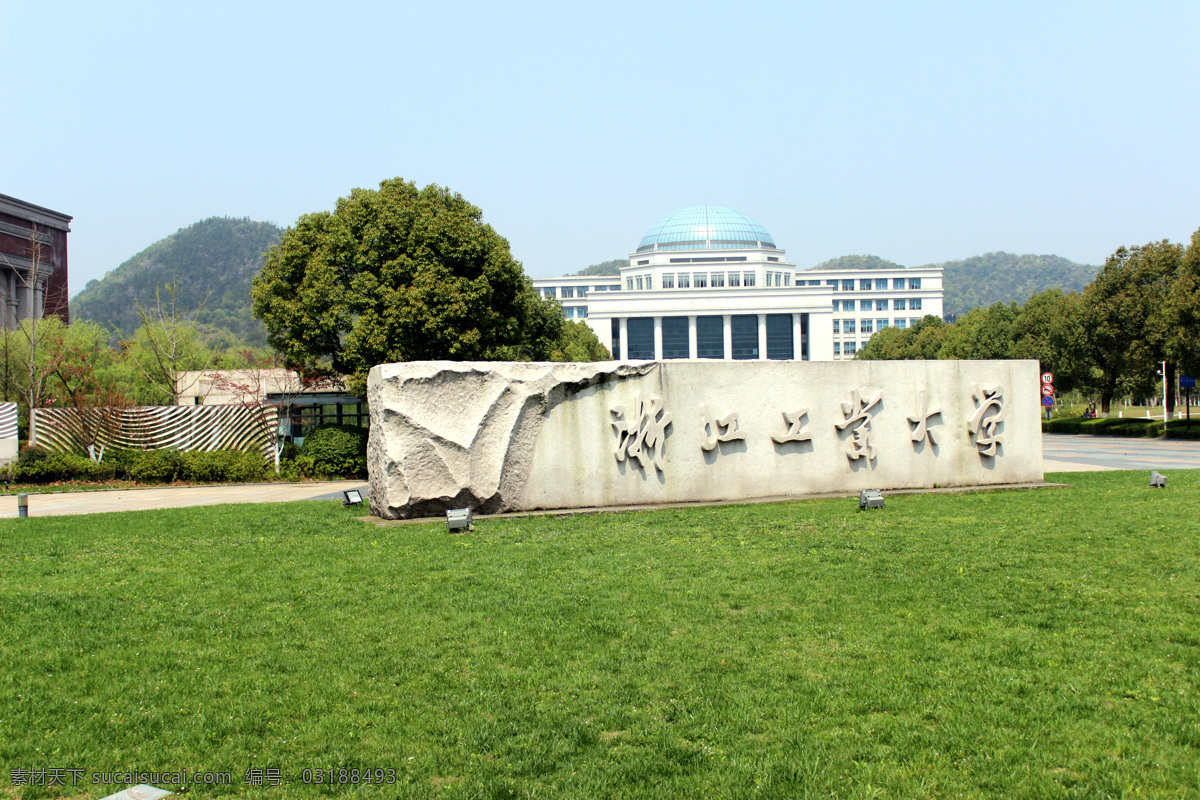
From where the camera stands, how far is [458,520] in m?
10.7

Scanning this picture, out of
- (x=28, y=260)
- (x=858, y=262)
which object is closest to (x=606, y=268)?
(x=858, y=262)

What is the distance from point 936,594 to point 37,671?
623cm

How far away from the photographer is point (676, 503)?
12867mm

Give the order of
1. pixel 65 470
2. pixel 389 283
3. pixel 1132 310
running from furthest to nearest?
pixel 1132 310 → pixel 65 470 → pixel 389 283

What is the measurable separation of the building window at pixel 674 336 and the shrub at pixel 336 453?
60256 mm

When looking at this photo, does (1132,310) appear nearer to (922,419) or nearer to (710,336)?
(922,419)

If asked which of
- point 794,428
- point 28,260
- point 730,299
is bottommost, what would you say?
point 794,428

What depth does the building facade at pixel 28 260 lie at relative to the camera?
4181 centimetres

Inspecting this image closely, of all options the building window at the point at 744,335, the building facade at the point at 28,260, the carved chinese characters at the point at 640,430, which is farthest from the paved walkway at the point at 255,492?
the building window at the point at 744,335

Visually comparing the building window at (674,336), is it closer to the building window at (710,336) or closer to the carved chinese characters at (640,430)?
the building window at (710,336)

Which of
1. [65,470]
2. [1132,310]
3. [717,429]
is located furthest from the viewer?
[1132,310]

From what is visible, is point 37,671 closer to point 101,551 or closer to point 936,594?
point 101,551

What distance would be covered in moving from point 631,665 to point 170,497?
602 inches

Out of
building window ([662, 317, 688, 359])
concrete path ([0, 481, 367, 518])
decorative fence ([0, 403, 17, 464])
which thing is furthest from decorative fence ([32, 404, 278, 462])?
building window ([662, 317, 688, 359])
